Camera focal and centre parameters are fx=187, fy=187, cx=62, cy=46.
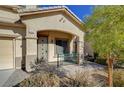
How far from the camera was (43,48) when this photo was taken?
12453mm

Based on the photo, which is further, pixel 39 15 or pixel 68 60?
pixel 68 60

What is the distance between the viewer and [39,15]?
10.5 meters

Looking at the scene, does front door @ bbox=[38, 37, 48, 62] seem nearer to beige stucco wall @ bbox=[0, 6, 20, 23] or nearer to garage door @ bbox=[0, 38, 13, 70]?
beige stucco wall @ bbox=[0, 6, 20, 23]

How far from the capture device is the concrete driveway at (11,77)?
765 centimetres

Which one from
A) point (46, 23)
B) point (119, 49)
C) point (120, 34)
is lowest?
point (119, 49)

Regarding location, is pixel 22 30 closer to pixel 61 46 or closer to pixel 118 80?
pixel 61 46

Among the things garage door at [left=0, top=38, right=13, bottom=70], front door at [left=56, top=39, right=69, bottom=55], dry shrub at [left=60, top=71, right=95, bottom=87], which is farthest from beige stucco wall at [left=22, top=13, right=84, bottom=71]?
dry shrub at [left=60, top=71, right=95, bottom=87]

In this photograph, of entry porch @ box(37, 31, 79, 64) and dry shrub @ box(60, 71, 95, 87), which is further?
entry porch @ box(37, 31, 79, 64)

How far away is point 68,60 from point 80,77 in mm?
4712

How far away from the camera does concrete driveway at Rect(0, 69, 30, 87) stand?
7.65 meters

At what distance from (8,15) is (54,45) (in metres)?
4.08

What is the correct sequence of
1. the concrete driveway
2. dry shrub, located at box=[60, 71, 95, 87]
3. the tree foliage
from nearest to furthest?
the tree foliage → dry shrub, located at box=[60, 71, 95, 87] → the concrete driveway
